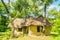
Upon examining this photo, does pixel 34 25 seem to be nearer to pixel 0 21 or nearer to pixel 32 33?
pixel 32 33

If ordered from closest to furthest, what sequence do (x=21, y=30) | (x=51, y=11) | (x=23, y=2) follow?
(x=23, y=2) → (x=21, y=30) → (x=51, y=11)

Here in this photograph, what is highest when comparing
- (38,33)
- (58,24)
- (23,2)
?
(23,2)

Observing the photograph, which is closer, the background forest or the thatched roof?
the background forest

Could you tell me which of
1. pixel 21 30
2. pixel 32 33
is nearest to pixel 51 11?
pixel 21 30

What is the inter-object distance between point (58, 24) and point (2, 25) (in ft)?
133

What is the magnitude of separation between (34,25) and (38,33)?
1552 mm

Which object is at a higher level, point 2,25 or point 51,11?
point 51,11

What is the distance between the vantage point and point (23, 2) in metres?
27.7

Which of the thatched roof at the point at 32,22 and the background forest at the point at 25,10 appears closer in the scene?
the background forest at the point at 25,10

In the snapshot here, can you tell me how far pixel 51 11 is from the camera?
47406 mm

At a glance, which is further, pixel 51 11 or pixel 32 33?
pixel 51 11

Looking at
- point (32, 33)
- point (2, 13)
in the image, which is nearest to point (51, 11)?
point (2, 13)

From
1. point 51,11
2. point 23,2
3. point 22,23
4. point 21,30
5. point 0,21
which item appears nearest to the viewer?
point 23,2

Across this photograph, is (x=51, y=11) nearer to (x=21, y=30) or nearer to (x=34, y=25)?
(x=21, y=30)
